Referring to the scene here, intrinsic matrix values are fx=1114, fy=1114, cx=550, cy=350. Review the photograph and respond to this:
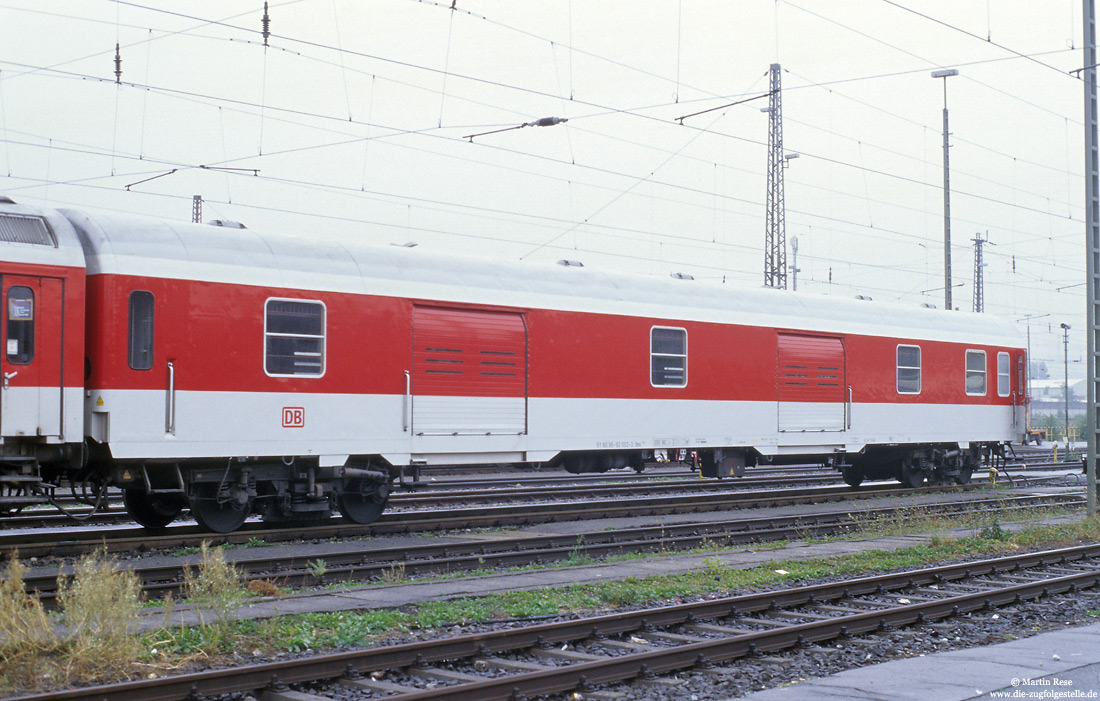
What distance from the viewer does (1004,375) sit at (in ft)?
84.5

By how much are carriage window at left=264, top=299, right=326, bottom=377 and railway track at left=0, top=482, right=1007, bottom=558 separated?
6.84ft

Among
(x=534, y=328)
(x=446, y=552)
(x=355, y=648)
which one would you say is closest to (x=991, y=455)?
(x=534, y=328)

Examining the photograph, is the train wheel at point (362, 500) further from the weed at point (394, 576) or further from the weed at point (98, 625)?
the weed at point (98, 625)

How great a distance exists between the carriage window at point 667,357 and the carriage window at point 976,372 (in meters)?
8.90

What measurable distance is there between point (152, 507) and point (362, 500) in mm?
2805

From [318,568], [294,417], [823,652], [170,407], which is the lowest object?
[823,652]

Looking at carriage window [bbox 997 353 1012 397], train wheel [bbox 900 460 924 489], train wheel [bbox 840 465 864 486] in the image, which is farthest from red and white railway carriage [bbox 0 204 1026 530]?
carriage window [bbox 997 353 1012 397]

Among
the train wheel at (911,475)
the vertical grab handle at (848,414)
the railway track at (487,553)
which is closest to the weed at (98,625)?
the railway track at (487,553)

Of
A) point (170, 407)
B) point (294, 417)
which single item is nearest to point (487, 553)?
point (294, 417)

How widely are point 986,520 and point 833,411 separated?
4.15 m

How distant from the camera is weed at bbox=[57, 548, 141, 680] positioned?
730 centimetres

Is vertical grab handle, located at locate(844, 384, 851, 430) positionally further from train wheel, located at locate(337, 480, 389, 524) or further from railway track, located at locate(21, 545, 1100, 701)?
train wheel, located at locate(337, 480, 389, 524)

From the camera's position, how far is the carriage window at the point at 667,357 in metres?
18.6

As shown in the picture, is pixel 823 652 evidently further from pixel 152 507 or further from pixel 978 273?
pixel 978 273
